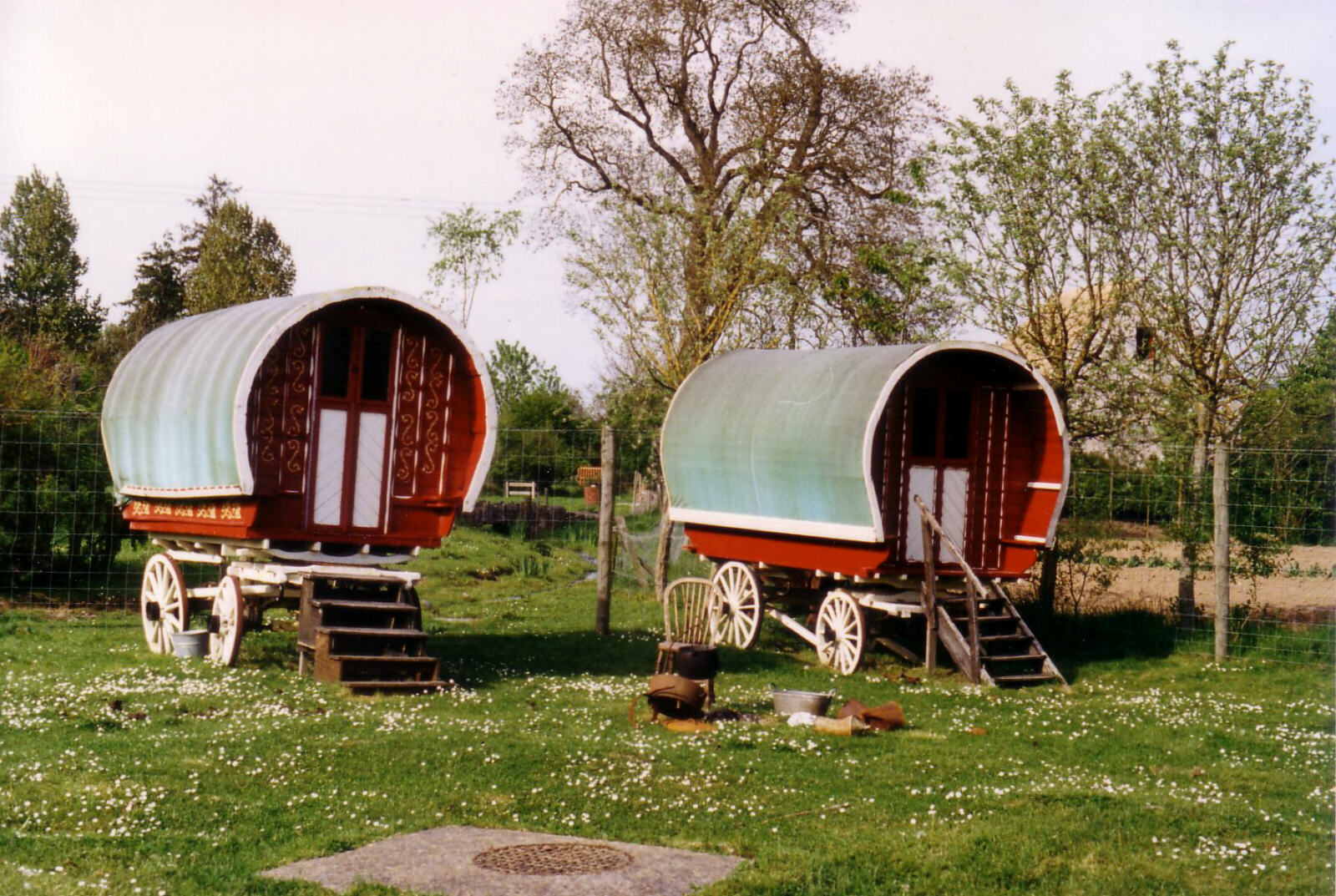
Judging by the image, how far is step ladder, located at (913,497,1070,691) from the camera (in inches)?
544

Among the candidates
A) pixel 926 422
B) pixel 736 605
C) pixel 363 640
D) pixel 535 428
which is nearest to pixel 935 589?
pixel 926 422

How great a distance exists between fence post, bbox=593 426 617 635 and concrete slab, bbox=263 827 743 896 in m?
9.02

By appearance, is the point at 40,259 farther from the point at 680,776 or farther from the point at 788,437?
the point at 680,776

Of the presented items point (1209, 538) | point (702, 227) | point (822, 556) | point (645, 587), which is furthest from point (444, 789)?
point (702, 227)

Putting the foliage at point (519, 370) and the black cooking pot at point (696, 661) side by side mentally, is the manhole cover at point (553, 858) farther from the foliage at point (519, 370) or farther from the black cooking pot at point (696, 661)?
the foliage at point (519, 370)

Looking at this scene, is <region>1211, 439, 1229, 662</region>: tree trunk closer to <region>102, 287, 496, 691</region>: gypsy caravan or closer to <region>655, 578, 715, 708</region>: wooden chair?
<region>655, 578, 715, 708</region>: wooden chair

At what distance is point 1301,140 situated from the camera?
615 inches

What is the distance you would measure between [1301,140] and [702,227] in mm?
8496

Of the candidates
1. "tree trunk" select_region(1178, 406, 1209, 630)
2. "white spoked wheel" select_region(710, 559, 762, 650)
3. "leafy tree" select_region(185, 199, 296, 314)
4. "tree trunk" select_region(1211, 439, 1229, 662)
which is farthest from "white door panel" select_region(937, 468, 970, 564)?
"leafy tree" select_region(185, 199, 296, 314)

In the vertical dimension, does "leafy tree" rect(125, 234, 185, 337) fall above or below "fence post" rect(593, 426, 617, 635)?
above

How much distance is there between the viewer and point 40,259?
1960 inches

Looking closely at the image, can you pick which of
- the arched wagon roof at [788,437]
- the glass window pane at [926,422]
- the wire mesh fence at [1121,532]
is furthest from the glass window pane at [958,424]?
the wire mesh fence at [1121,532]

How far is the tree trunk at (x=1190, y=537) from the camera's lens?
1559cm

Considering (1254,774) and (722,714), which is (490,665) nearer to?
(722,714)
